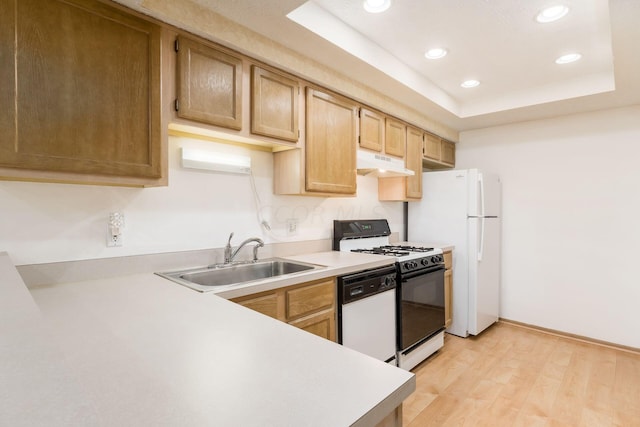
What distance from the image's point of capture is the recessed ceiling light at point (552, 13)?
1832 mm

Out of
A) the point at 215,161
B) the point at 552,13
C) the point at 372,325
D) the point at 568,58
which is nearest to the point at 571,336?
the point at 372,325

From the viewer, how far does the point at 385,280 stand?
7.48 feet

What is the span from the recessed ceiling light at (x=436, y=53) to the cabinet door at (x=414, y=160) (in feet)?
2.90

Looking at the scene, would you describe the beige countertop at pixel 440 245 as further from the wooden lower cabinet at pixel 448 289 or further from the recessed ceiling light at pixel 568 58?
the recessed ceiling light at pixel 568 58

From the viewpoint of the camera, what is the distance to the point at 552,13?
1.88m

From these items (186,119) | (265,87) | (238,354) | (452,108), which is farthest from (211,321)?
(452,108)

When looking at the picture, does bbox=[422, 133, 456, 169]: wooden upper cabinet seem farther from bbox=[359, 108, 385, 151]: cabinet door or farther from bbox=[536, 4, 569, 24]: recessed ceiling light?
bbox=[536, 4, 569, 24]: recessed ceiling light

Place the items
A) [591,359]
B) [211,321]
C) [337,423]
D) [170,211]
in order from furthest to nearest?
[591,359] → [170,211] → [211,321] → [337,423]

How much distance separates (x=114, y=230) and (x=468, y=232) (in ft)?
9.59

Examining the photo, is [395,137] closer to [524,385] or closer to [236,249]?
[236,249]

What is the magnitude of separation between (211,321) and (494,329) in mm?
3438

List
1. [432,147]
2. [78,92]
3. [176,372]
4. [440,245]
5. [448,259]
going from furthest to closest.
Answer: [432,147], [440,245], [448,259], [78,92], [176,372]

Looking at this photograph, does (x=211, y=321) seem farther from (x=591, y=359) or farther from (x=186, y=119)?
(x=591, y=359)

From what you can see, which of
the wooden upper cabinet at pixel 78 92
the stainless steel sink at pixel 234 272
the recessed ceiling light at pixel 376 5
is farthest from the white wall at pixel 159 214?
the recessed ceiling light at pixel 376 5
